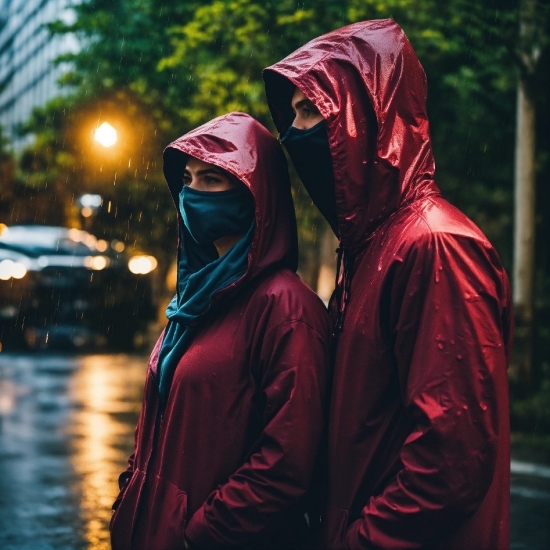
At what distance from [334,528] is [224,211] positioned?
3.17ft

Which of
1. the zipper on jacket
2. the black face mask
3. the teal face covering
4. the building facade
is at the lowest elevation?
the zipper on jacket

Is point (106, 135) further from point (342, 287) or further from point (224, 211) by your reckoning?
point (342, 287)

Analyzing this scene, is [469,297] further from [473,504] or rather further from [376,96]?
[376,96]

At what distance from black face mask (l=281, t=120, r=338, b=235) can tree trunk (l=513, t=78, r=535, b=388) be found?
9.84 meters

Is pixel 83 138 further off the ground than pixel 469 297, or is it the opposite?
pixel 83 138

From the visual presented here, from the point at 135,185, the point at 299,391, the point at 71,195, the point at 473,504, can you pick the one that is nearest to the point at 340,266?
the point at 299,391

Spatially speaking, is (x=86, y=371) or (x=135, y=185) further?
(x=135, y=185)

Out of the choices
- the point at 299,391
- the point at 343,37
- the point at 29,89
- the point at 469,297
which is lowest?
the point at 299,391

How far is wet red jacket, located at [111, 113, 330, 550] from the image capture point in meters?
2.27

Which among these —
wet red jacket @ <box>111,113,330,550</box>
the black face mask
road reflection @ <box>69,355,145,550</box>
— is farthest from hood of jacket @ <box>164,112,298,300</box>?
road reflection @ <box>69,355,145,550</box>

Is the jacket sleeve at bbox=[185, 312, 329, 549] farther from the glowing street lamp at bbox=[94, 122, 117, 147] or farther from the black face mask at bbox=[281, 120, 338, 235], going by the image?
the glowing street lamp at bbox=[94, 122, 117, 147]

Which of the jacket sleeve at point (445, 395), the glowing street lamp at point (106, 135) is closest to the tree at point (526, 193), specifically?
the glowing street lamp at point (106, 135)

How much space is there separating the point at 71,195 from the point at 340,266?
110 ft

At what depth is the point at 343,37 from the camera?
2.41 metres
